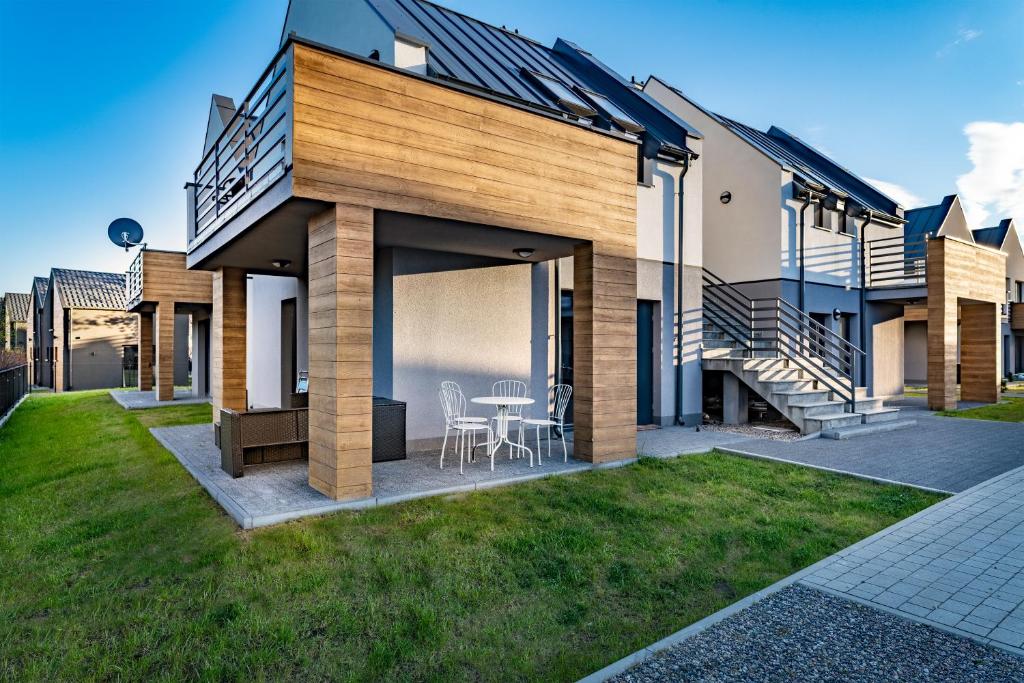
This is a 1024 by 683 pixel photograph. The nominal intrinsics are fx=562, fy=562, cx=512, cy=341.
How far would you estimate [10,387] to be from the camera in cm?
1390

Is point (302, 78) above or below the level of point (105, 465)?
above

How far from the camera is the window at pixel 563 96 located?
372 inches

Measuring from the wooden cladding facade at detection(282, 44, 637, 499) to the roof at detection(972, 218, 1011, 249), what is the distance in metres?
33.1

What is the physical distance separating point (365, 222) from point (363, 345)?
1203 millimetres

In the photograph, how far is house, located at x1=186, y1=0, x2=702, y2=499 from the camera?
17.7ft

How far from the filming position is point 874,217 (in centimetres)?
1595

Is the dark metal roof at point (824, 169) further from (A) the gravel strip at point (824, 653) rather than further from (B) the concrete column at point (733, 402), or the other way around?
(A) the gravel strip at point (824, 653)

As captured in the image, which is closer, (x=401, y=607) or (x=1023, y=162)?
(x=401, y=607)

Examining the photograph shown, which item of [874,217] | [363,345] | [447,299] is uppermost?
[874,217]

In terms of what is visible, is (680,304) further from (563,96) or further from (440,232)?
(440,232)

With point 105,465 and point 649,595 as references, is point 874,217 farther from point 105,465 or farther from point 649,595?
point 105,465

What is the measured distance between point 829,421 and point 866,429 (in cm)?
87

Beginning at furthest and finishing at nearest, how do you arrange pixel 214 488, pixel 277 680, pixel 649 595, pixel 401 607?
pixel 214 488, pixel 649 595, pixel 401 607, pixel 277 680

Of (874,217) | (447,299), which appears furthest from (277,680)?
(874,217)
